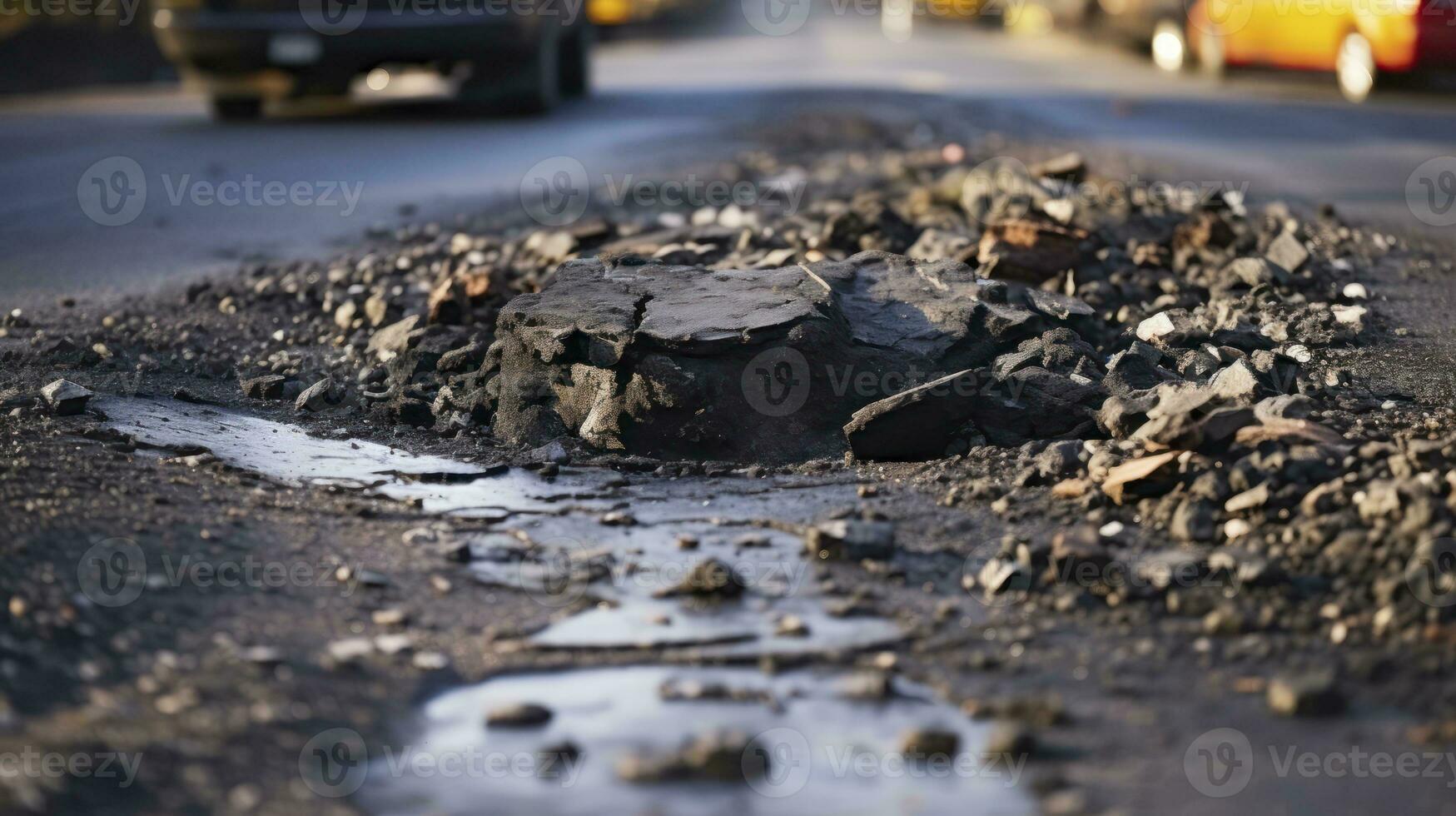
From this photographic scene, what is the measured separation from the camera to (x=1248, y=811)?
232 cm

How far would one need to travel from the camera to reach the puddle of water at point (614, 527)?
303 cm

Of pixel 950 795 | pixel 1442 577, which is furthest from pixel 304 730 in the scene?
pixel 1442 577

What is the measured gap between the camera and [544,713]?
8.66 feet

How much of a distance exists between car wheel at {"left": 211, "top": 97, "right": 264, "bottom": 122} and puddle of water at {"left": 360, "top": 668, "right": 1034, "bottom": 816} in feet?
36.5

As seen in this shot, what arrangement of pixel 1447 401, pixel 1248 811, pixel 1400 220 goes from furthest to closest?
1. pixel 1400 220
2. pixel 1447 401
3. pixel 1248 811

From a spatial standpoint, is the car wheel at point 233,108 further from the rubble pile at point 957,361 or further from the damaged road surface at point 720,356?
the damaged road surface at point 720,356

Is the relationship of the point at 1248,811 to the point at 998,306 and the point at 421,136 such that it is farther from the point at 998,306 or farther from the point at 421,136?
the point at 421,136

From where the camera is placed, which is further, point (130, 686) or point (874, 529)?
point (874, 529)

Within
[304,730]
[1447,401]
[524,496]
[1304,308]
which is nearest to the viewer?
[304,730]

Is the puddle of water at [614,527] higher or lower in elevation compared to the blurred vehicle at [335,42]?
lower

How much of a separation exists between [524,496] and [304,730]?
1.43 m

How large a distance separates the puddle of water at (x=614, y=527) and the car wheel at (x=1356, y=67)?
11793mm

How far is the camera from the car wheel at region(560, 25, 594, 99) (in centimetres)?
1497

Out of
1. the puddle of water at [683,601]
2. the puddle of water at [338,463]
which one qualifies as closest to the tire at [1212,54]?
the puddle of water at [338,463]
